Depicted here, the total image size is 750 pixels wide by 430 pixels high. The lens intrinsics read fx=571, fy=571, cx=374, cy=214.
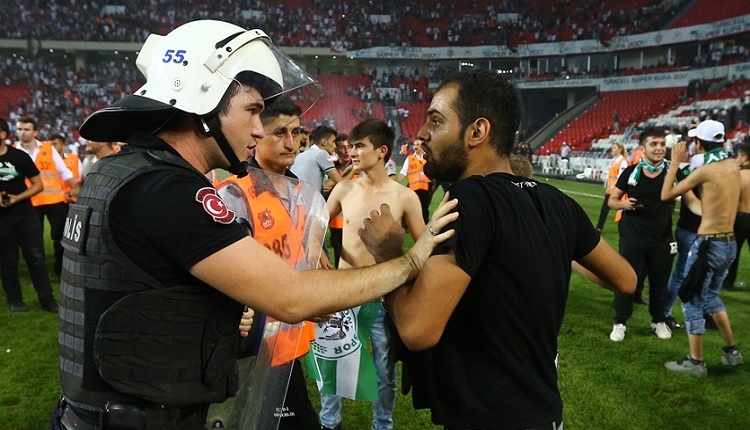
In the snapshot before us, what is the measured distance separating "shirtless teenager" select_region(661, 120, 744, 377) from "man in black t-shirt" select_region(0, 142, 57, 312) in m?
7.03

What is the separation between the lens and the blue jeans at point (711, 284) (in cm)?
509

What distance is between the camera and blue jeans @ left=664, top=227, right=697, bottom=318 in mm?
6453

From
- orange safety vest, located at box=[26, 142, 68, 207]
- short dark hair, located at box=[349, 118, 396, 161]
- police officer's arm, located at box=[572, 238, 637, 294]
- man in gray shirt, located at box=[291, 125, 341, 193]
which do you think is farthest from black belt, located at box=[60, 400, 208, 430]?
orange safety vest, located at box=[26, 142, 68, 207]

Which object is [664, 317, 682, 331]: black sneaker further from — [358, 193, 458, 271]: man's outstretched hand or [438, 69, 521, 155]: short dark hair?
[358, 193, 458, 271]: man's outstretched hand

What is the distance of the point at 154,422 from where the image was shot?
1728 mm

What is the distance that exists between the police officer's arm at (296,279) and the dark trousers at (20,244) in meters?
6.30

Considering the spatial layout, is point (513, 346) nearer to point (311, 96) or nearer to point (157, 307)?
point (157, 307)

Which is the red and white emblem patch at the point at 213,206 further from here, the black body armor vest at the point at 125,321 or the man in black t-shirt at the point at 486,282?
the man in black t-shirt at the point at 486,282

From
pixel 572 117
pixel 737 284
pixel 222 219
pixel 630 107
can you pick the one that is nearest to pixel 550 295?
pixel 222 219

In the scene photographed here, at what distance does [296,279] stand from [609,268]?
1.42 m

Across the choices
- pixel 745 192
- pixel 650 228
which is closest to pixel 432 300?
pixel 650 228

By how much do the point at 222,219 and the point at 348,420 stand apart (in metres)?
3.40

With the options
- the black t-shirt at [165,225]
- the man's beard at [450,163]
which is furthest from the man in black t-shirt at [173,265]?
the man's beard at [450,163]

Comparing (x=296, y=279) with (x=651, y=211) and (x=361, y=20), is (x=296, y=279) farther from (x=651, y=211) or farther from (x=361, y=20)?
(x=361, y=20)
